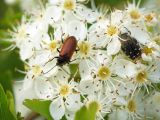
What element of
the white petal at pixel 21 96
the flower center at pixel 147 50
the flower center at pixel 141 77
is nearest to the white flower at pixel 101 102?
the flower center at pixel 141 77

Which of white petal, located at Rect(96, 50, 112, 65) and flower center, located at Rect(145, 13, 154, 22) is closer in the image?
white petal, located at Rect(96, 50, 112, 65)

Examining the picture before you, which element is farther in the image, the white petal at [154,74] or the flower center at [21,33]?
the flower center at [21,33]

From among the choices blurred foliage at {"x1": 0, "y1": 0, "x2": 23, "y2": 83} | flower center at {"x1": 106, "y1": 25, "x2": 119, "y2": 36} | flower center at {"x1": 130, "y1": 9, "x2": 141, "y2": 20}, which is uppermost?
flower center at {"x1": 130, "y1": 9, "x2": 141, "y2": 20}

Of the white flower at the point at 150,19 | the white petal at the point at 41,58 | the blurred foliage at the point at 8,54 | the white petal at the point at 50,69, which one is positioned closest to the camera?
the white petal at the point at 50,69

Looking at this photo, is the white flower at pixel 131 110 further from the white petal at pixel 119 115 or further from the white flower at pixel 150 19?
the white flower at pixel 150 19

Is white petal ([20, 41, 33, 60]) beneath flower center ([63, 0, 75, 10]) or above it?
beneath

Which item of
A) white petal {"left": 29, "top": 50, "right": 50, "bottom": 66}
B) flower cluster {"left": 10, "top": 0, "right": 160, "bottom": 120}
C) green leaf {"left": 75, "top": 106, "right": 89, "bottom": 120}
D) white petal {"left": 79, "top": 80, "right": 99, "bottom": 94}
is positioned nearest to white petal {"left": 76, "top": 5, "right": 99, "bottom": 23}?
flower cluster {"left": 10, "top": 0, "right": 160, "bottom": 120}

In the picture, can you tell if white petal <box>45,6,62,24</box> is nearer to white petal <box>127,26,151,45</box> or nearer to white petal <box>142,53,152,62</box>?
white petal <box>127,26,151,45</box>

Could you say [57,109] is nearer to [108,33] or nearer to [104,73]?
[104,73]
